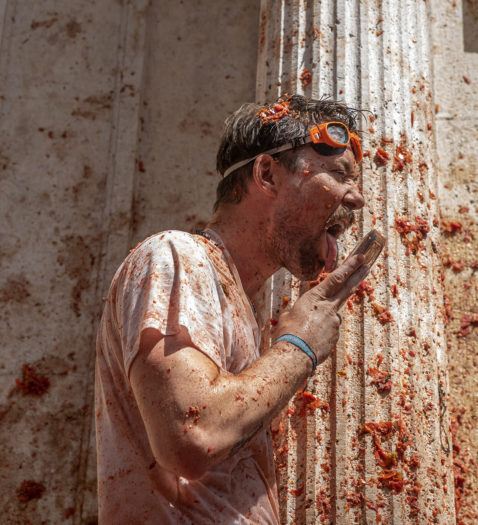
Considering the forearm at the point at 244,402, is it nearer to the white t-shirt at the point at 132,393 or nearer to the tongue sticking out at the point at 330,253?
the white t-shirt at the point at 132,393

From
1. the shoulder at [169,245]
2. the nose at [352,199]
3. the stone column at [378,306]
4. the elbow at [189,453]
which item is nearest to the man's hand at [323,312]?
the nose at [352,199]

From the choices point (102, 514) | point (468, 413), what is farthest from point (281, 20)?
point (102, 514)

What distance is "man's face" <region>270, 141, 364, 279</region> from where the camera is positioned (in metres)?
2.20

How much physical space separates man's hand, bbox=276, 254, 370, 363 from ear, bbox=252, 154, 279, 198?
0.39 m

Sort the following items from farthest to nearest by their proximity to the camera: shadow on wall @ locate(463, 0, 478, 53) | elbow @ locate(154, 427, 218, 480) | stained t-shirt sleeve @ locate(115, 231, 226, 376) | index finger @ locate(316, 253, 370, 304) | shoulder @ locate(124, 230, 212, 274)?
shadow on wall @ locate(463, 0, 478, 53) → index finger @ locate(316, 253, 370, 304) → shoulder @ locate(124, 230, 212, 274) → stained t-shirt sleeve @ locate(115, 231, 226, 376) → elbow @ locate(154, 427, 218, 480)

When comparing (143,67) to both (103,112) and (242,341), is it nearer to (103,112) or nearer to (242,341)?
(103,112)

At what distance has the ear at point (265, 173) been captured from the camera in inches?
87.9

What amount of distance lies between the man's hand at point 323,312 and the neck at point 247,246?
26 cm

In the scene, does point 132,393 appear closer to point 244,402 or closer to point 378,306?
point 244,402

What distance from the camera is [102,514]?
186cm

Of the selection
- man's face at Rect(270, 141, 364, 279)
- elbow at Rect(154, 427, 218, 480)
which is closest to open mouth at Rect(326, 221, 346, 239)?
man's face at Rect(270, 141, 364, 279)

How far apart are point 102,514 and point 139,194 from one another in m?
2.44

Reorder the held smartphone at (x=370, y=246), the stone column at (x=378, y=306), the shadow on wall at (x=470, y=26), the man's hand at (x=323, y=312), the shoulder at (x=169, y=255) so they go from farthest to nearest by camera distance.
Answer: the shadow on wall at (x=470, y=26) < the stone column at (x=378, y=306) < the held smartphone at (x=370, y=246) < the man's hand at (x=323, y=312) < the shoulder at (x=169, y=255)

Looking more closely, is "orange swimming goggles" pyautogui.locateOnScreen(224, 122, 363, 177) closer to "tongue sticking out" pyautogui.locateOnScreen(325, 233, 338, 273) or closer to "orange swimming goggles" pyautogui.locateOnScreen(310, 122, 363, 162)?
"orange swimming goggles" pyautogui.locateOnScreen(310, 122, 363, 162)
